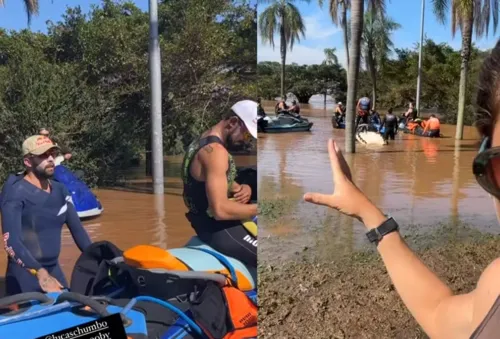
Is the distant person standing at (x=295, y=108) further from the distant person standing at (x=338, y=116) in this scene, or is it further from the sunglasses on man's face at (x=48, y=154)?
the sunglasses on man's face at (x=48, y=154)

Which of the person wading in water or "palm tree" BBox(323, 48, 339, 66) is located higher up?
"palm tree" BBox(323, 48, 339, 66)

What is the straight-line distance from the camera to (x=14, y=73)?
2.08m

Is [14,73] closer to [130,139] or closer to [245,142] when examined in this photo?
[130,139]

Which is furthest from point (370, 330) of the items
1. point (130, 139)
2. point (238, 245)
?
point (130, 139)

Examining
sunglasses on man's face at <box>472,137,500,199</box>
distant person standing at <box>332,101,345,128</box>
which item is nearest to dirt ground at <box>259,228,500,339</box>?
distant person standing at <box>332,101,345,128</box>

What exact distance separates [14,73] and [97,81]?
0.26 metres

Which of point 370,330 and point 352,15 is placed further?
point 370,330

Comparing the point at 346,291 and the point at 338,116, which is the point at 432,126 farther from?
the point at 346,291

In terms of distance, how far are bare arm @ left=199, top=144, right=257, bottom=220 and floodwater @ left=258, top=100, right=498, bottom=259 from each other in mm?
720

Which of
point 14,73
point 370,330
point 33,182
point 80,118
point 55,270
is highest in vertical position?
point 14,73

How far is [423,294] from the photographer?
124cm

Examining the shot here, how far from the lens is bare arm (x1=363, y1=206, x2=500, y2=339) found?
116 centimetres

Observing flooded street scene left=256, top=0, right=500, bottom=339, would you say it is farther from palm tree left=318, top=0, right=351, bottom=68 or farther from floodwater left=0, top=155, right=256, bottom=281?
floodwater left=0, top=155, right=256, bottom=281

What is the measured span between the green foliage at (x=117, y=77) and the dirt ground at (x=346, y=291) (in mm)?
1378
